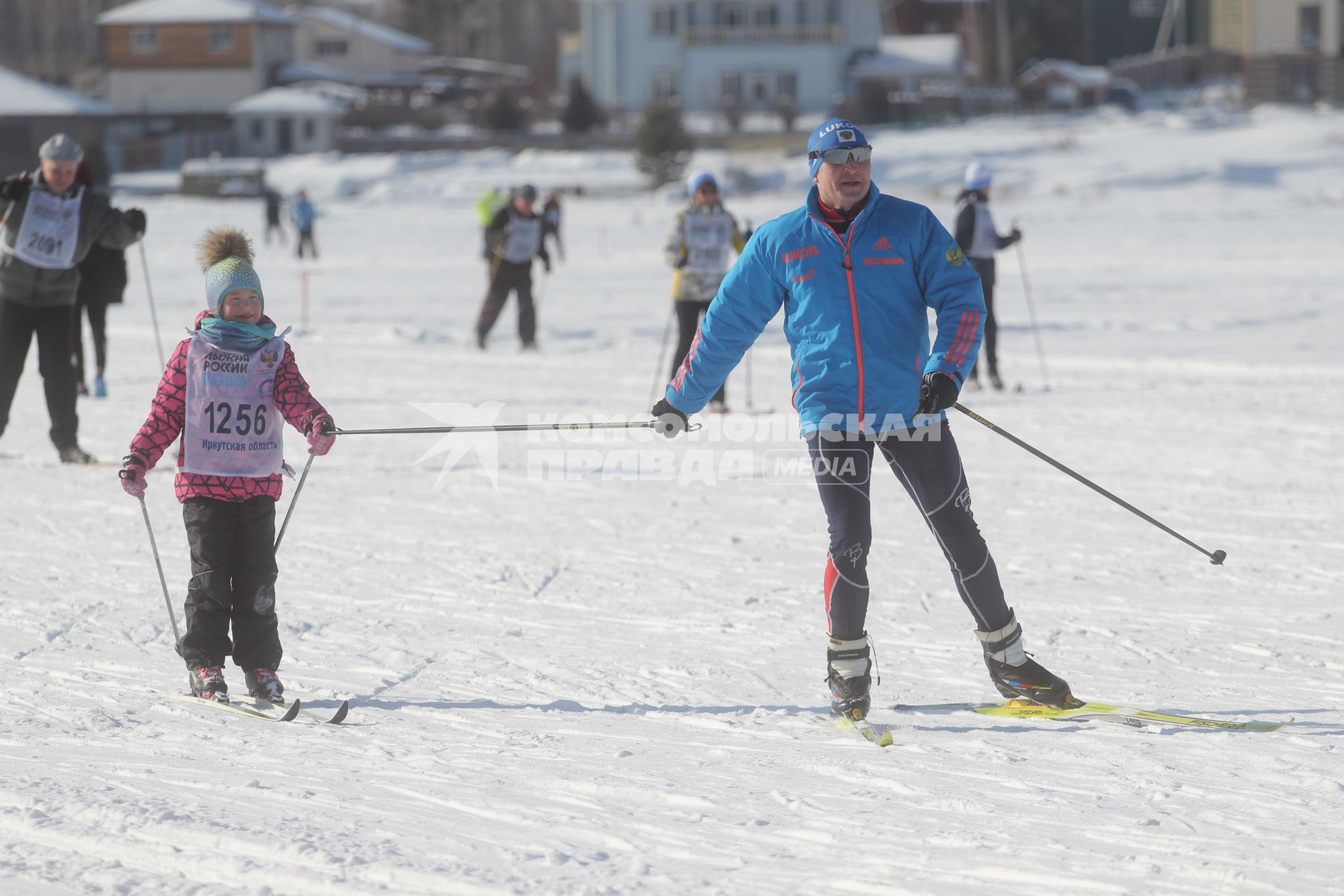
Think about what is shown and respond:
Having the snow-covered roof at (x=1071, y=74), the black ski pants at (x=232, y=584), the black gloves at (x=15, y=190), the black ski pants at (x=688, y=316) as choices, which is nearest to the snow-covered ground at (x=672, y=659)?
the black ski pants at (x=232, y=584)

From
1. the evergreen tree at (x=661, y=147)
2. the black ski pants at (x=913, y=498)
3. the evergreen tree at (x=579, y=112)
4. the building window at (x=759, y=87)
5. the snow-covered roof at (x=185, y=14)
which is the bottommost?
the black ski pants at (x=913, y=498)

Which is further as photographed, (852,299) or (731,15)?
(731,15)

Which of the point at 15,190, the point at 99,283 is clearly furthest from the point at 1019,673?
the point at 99,283

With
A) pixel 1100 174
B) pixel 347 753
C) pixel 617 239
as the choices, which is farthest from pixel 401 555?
pixel 1100 174

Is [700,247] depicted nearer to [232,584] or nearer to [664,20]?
[232,584]

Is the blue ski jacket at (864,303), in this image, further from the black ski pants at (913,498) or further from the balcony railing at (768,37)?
the balcony railing at (768,37)

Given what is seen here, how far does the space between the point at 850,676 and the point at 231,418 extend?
185 centimetres

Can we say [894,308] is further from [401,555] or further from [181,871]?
[401,555]

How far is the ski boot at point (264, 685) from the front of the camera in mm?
4078

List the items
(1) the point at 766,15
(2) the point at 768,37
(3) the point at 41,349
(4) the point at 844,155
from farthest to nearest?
(1) the point at 766,15 < (2) the point at 768,37 < (3) the point at 41,349 < (4) the point at 844,155

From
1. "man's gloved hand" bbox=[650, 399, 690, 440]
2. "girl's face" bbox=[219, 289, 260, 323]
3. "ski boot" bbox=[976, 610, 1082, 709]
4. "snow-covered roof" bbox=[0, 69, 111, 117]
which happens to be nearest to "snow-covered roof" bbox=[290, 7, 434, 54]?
"snow-covered roof" bbox=[0, 69, 111, 117]

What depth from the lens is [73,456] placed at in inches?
301

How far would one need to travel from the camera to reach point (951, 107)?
50.8 m

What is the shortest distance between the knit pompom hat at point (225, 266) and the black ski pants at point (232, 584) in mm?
564
